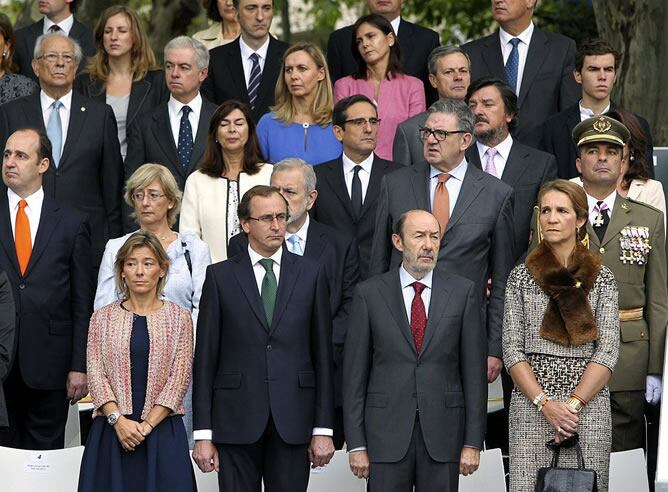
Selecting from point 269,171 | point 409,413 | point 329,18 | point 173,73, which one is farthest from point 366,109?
point 329,18

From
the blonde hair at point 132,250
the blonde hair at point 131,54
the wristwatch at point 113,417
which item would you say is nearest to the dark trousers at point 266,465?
the wristwatch at point 113,417

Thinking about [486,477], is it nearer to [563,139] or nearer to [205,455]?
[205,455]

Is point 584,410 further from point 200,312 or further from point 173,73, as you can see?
point 173,73

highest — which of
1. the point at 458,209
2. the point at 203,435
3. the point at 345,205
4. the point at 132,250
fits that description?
the point at 345,205

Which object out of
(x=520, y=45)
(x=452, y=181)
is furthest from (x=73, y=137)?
(x=520, y=45)

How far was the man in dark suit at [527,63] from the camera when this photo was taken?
39.8ft

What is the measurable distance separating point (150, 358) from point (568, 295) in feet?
7.48

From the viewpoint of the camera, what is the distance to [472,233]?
9.96 meters

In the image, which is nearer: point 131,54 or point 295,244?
point 295,244

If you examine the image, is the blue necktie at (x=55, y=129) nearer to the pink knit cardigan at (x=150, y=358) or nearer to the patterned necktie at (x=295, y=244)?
the patterned necktie at (x=295, y=244)

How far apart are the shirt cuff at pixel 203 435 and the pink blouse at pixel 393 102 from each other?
130 inches

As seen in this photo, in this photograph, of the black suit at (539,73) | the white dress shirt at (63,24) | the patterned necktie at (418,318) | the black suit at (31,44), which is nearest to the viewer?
the patterned necktie at (418,318)

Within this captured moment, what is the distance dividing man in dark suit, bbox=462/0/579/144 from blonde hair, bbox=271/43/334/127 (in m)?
1.25

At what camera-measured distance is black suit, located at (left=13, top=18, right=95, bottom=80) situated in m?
12.9
